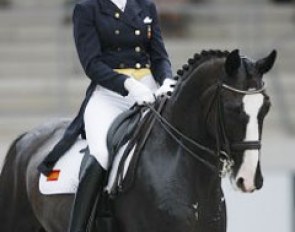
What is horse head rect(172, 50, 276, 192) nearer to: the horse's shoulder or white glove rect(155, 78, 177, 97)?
white glove rect(155, 78, 177, 97)

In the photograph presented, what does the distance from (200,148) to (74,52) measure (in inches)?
256

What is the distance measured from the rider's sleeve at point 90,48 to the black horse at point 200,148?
362 millimetres

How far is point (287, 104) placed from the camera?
40.5ft

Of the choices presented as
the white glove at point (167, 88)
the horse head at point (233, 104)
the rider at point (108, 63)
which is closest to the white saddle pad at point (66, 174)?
the rider at point (108, 63)

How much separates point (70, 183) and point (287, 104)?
20.3 ft

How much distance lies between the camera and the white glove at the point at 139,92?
5941 mm

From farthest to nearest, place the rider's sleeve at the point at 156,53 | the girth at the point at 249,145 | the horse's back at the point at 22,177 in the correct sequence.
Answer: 1. the horse's back at the point at 22,177
2. the rider's sleeve at the point at 156,53
3. the girth at the point at 249,145

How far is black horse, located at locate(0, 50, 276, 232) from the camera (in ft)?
17.4

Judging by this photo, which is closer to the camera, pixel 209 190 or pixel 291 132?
pixel 209 190

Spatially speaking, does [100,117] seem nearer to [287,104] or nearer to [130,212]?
[130,212]

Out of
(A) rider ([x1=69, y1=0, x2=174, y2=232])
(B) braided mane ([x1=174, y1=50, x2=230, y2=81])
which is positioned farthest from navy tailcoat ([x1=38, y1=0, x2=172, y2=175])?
(B) braided mane ([x1=174, y1=50, x2=230, y2=81])

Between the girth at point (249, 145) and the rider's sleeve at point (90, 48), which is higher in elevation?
the rider's sleeve at point (90, 48)

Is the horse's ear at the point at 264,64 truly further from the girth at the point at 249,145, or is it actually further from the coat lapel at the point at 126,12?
the coat lapel at the point at 126,12

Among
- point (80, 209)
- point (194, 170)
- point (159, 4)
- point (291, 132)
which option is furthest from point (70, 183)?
point (159, 4)
